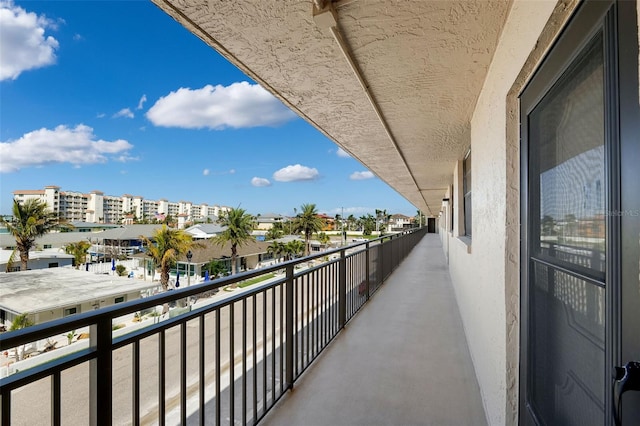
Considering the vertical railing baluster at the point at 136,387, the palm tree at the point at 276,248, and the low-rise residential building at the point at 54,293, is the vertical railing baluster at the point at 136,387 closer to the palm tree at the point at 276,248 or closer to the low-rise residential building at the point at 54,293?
the low-rise residential building at the point at 54,293

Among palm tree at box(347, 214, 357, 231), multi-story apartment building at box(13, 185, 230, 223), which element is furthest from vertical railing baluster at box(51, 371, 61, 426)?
palm tree at box(347, 214, 357, 231)

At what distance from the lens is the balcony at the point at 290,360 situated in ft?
2.96

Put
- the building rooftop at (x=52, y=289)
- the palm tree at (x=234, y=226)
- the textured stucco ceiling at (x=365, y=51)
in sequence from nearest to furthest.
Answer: the textured stucco ceiling at (x=365, y=51)
the building rooftop at (x=52, y=289)
the palm tree at (x=234, y=226)

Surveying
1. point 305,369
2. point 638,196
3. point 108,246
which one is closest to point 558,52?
point 638,196

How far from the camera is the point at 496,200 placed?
169cm

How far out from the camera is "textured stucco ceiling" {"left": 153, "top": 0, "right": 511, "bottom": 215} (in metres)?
1.37

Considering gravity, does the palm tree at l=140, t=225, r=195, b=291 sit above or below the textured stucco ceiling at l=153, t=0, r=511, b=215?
below

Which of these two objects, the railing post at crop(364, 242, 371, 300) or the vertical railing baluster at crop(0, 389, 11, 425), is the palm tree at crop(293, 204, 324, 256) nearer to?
the railing post at crop(364, 242, 371, 300)

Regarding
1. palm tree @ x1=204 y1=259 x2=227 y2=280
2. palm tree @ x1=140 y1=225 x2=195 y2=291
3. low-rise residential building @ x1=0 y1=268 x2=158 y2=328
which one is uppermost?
palm tree @ x1=140 y1=225 x2=195 y2=291

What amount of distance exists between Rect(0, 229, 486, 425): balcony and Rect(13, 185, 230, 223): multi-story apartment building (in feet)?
189

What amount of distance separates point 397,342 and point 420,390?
82cm

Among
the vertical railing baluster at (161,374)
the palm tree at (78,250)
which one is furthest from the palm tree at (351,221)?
the vertical railing baluster at (161,374)

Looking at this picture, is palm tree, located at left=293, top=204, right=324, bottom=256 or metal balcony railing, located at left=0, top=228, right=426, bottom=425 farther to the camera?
palm tree, located at left=293, top=204, right=324, bottom=256

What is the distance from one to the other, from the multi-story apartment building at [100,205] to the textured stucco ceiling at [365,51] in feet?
191
